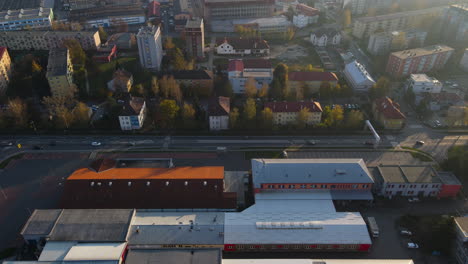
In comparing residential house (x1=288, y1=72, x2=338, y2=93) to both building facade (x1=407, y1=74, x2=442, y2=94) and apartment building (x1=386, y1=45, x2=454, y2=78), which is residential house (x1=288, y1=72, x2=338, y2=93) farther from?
apartment building (x1=386, y1=45, x2=454, y2=78)

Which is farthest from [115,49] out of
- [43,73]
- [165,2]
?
[165,2]

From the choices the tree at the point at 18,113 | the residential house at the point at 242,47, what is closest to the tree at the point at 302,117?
the residential house at the point at 242,47

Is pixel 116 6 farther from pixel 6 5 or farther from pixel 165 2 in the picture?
pixel 6 5

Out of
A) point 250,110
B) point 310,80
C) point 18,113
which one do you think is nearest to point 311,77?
point 310,80

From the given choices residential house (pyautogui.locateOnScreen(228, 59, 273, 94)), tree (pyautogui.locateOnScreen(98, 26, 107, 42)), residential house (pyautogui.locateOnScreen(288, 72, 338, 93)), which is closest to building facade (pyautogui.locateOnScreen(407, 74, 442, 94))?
residential house (pyautogui.locateOnScreen(288, 72, 338, 93))

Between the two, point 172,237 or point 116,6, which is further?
point 116,6

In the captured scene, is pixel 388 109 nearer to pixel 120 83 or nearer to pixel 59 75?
pixel 120 83

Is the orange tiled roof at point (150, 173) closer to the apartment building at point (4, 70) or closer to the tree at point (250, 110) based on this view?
the tree at point (250, 110)
